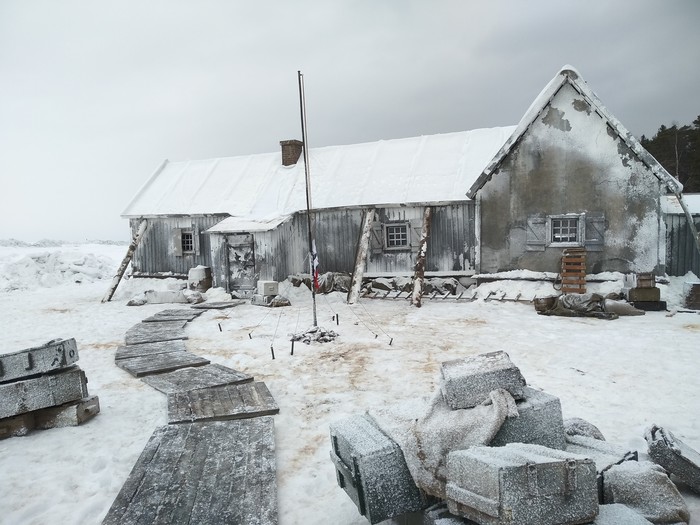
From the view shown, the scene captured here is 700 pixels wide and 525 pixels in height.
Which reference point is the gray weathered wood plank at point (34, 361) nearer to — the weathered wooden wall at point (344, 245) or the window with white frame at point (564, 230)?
the weathered wooden wall at point (344, 245)

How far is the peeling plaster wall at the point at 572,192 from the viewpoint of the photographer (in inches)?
519

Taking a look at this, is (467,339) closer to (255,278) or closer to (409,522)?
(409,522)

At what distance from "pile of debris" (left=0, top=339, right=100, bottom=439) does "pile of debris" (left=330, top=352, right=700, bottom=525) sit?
3908 millimetres

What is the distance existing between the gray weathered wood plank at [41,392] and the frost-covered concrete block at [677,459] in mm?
6499

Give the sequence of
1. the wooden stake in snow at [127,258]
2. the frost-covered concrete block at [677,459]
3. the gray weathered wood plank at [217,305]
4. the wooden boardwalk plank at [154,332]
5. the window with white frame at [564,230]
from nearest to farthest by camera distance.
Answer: the frost-covered concrete block at [677,459]
the wooden boardwalk plank at [154,332]
the window with white frame at [564,230]
the gray weathered wood plank at [217,305]
the wooden stake in snow at [127,258]

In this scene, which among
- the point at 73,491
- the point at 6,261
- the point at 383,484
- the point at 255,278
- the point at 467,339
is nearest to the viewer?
the point at 383,484

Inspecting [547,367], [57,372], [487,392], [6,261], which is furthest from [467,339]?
[6,261]

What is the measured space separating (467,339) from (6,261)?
1000 inches

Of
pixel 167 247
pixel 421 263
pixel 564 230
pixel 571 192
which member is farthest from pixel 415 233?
pixel 167 247

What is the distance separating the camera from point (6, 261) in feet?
79.3

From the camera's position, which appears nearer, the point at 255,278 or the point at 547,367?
the point at 547,367

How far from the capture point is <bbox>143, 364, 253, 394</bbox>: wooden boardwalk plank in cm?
697

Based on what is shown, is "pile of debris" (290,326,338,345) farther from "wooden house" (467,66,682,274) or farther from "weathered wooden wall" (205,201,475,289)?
"wooden house" (467,66,682,274)

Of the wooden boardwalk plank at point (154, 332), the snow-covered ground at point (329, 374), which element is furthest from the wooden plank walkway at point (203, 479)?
the wooden boardwalk plank at point (154, 332)
